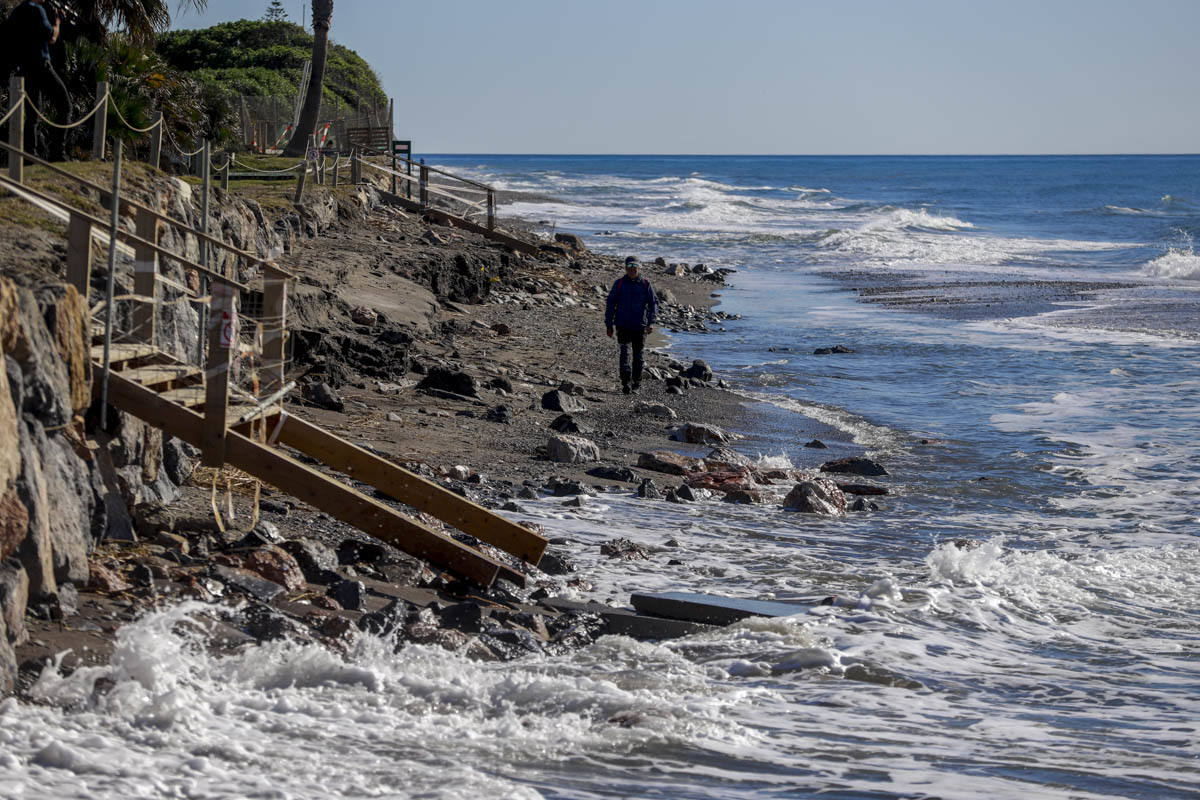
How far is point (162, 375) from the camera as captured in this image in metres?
7.40

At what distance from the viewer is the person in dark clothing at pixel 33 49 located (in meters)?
11.1

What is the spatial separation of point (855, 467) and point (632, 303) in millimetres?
3774

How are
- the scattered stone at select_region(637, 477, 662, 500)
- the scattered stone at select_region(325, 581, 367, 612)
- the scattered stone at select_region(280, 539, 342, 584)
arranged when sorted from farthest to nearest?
1. the scattered stone at select_region(637, 477, 662, 500)
2. the scattered stone at select_region(280, 539, 342, 584)
3. the scattered stone at select_region(325, 581, 367, 612)

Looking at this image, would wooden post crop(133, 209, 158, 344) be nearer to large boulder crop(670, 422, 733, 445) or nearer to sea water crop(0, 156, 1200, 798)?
sea water crop(0, 156, 1200, 798)

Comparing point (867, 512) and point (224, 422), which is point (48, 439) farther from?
point (867, 512)

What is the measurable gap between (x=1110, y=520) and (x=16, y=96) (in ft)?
31.0

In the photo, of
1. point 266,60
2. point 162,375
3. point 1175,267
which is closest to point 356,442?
point 162,375

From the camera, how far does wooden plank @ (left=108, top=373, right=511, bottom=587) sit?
6.84 m

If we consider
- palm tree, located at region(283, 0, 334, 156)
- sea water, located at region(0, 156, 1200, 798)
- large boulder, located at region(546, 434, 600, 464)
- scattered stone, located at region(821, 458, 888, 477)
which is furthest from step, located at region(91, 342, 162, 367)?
palm tree, located at region(283, 0, 334, 156)

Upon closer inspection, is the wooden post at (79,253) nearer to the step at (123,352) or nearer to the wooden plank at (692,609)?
the step at (123,352)

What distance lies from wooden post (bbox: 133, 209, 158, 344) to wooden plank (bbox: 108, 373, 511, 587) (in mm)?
1133

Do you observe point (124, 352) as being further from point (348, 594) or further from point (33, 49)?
point (33, 49)

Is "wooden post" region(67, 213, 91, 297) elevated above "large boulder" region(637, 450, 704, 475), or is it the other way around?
"wooden post" region(67, 213, 91, 297)

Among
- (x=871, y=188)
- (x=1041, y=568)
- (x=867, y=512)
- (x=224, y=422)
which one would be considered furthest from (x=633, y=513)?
(x=871, y=188)
